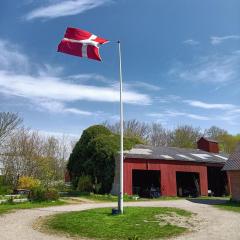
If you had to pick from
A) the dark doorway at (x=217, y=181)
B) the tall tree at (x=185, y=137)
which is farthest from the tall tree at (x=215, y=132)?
the dark doorway at (x=217, y=181)

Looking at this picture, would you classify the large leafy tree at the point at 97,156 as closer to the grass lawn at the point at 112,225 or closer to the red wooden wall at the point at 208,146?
the red wooden wall at the point at 208,146

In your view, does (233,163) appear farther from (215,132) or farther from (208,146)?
(215,132)

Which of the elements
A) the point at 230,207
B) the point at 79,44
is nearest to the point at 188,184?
the point at 230,207

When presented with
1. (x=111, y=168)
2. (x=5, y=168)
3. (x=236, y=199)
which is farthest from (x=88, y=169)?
(x=236, y=199)

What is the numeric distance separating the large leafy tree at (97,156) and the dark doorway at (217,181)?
30.8 ft

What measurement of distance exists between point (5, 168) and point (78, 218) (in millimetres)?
23364

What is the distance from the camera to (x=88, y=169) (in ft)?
115

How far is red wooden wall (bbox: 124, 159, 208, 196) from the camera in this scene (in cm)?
3312

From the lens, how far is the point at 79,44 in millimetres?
18297

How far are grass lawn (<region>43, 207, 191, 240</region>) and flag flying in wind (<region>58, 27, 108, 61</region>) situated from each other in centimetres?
755

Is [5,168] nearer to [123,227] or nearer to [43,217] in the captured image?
[43,217]

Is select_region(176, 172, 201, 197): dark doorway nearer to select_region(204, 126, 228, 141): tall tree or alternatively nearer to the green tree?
the green tree

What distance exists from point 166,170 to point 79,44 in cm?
1962

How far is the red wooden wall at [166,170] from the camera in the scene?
33125 millimetres
